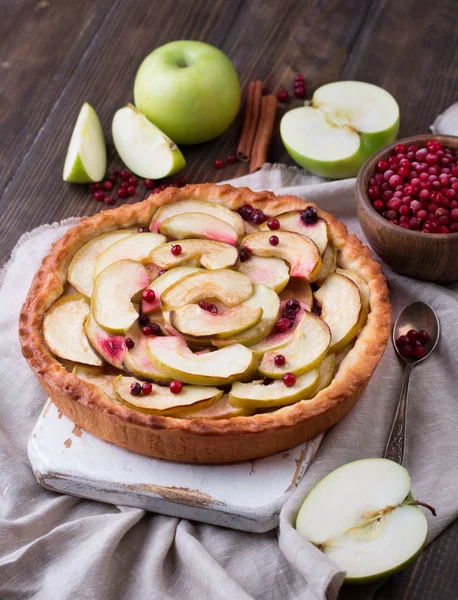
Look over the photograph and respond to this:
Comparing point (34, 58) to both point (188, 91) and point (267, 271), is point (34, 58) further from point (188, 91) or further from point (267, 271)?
point (267, 271)

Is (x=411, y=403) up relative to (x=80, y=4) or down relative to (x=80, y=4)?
down

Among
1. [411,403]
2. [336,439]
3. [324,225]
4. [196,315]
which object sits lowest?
[411,403]

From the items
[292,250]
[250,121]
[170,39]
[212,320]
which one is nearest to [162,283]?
[212,320]

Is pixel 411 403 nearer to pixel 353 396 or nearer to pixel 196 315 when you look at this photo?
pixel 353 396

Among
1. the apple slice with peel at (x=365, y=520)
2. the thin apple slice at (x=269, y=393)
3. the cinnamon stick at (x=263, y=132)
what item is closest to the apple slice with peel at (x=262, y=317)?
the thin apple slice at (x=269, y=393)

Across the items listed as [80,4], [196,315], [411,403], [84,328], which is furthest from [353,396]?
[80,4]

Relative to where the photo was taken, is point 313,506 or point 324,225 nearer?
point 313,506
